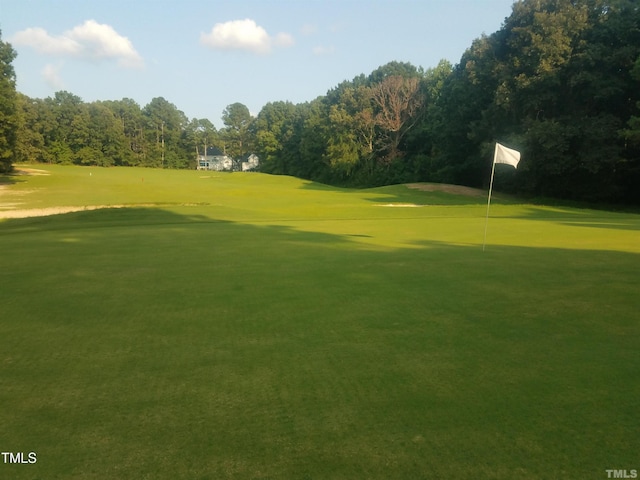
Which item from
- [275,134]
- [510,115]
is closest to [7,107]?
[510,115]

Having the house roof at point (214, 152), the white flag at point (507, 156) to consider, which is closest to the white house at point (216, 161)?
the house roof at point (214, 152)

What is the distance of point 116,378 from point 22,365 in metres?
1.08

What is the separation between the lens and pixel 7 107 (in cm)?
4066

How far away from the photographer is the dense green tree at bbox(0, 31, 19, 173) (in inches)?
1591

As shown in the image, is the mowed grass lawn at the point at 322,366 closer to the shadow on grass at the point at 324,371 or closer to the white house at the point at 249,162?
the shadow on grass at the point at 324,371

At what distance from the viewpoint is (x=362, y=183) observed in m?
71.2

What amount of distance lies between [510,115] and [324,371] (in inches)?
1717

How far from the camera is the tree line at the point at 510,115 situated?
3712 centimetres

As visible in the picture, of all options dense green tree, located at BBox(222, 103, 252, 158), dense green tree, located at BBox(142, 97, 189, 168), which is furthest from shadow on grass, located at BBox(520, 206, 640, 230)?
dense green tree, located at BBox(222, 103, 252, 158)

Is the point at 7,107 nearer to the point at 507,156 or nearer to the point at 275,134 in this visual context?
the point at 507,156

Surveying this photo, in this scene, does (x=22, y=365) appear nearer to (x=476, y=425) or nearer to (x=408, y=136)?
(x=476, y=425)

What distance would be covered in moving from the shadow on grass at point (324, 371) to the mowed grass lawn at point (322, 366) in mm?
20

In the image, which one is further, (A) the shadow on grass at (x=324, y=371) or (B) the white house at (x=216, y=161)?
(B) the white house at (x=216, y=161)

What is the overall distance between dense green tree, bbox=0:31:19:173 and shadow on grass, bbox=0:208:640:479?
37861mm
